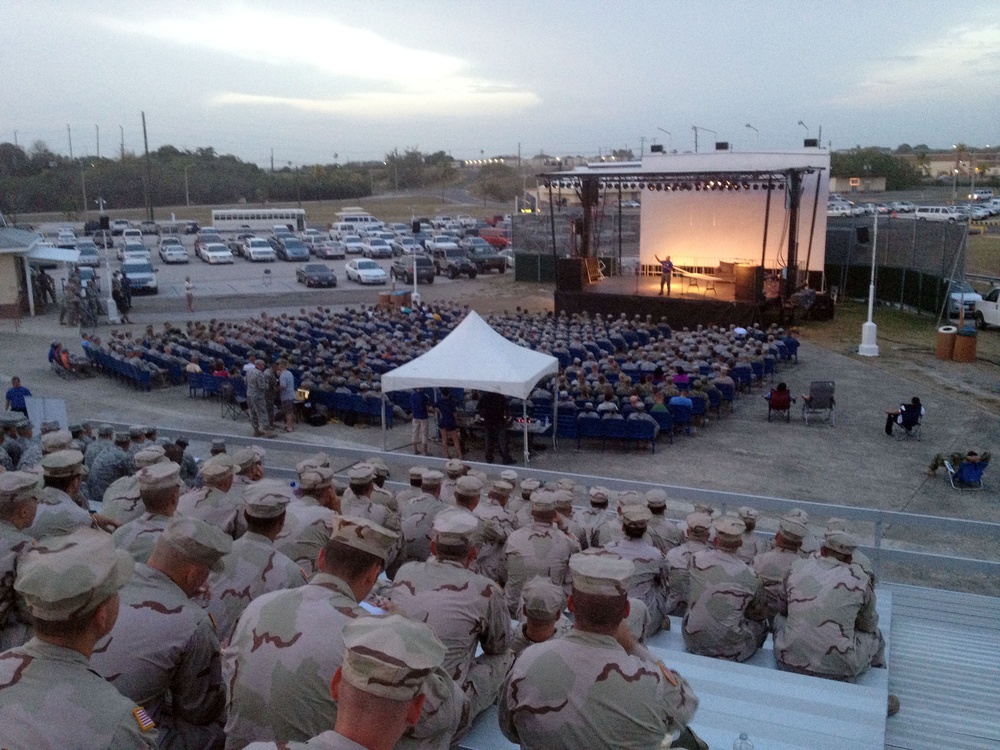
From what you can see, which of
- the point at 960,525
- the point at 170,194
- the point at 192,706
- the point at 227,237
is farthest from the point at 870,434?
the point at 170,194

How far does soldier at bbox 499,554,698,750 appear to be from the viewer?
2.94 metres

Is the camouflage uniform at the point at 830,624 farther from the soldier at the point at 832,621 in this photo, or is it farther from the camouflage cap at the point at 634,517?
the camouflage cap at the point at 634,517

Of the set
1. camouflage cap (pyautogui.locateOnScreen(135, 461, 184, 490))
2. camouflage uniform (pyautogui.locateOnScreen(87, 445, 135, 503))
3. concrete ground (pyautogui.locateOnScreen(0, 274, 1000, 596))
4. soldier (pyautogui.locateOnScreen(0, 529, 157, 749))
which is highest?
soldier (pyautogui.locateOnScreen(0, 529, 157, 749))

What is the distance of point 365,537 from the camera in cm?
309

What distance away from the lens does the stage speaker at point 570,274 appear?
2906 cm

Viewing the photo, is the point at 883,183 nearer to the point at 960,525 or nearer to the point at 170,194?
the point at 170,194

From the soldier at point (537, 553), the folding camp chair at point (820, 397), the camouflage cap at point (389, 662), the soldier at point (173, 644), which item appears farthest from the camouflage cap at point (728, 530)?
the folding camp chair at point (820, 397)

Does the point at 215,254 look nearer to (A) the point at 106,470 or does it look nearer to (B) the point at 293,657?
(A) the point at 106,470

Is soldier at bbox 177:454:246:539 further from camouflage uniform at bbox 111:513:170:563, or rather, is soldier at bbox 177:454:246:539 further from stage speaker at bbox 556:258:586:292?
stage speaker at bbox 556:258:586:292

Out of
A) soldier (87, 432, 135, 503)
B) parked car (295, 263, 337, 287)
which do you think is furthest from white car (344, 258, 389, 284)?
soldier (87, 432, 135, 503)

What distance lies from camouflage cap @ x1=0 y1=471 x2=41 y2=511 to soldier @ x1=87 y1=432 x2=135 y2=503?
12.3ft

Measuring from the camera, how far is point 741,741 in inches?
133

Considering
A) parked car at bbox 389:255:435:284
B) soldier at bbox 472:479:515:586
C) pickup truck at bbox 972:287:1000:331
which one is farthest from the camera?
parked car at bbox 389:255:435:284

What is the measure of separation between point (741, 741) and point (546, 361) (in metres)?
10.4
